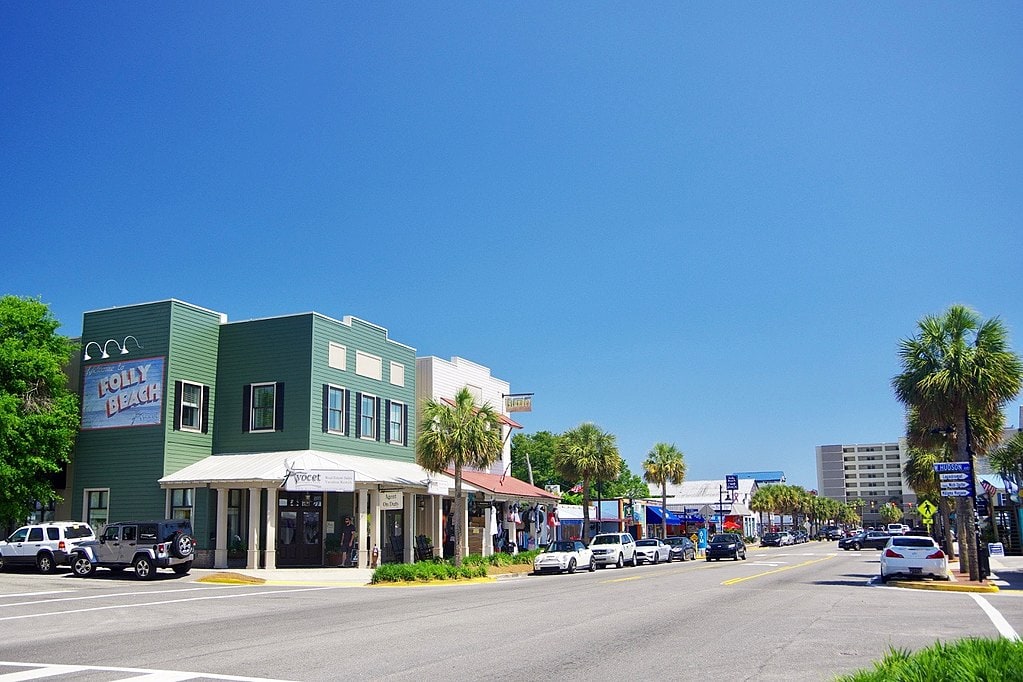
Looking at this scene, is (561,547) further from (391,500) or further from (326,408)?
(326,408)

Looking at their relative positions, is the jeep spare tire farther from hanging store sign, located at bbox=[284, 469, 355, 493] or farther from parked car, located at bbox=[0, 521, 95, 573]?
parked car, located at bbox=[0, 521, 95, 573]

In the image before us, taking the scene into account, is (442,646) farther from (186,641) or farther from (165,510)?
(165,510)

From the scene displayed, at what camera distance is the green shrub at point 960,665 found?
6.75m

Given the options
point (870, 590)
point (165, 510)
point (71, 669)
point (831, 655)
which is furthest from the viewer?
point (165, 510)

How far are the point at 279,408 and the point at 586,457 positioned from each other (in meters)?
22.6

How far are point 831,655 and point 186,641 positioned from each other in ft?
31.2

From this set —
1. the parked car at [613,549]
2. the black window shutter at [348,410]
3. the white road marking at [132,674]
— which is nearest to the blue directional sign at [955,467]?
the parked car at [613,549]

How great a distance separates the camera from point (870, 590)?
1014 inches

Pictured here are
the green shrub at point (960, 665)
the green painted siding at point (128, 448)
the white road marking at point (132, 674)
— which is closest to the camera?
the green shrub at point (960, 665)

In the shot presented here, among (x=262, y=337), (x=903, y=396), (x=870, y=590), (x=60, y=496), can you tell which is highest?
(x=262, y=337)

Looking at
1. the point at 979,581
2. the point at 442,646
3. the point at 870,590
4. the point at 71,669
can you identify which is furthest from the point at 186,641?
the point at 979,581

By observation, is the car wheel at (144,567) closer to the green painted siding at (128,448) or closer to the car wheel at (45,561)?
the car wheel at (45,561)

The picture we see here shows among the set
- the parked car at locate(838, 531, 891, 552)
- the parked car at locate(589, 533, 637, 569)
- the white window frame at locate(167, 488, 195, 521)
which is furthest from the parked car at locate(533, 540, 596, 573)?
the parked car at locate(838, 531, 891, 552)

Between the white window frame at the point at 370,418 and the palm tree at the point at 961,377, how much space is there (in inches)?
870
